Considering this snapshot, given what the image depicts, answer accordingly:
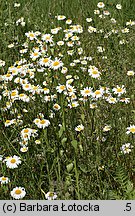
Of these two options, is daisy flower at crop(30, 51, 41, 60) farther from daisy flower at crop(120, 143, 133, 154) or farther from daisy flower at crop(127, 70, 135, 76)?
daisy flower at crop(120, 143, 133, 154)

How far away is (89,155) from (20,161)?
400 mm

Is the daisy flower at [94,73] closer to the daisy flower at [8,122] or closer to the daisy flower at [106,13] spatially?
the daisy flower at [8,122]

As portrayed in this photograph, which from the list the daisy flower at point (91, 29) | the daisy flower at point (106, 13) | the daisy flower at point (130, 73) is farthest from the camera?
the daisy flower at point (106, 13)

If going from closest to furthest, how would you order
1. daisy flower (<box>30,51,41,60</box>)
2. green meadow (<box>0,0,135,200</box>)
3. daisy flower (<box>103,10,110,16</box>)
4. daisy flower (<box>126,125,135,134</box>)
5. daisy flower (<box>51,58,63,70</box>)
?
1. green meadow (<box>0,0,135,200</box>)
2. daisy flower (<box>126,125,135,134</box>)
3. daisy flower (<box>51,58,63,70</box>)
4. daisy flower (<box>30,51,41,60</box>)
5. daisy flower (<box>103,10,110,16</box>)

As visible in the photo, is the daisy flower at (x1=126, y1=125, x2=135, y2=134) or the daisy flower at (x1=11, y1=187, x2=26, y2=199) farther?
the daisy flower at (x1=126, y1=125, x2=135, y2=134)

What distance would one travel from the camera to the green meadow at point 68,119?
2508mm

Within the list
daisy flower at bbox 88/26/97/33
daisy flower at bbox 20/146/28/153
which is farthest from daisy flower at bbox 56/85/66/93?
daisy flower at bbox 88/26/97/33

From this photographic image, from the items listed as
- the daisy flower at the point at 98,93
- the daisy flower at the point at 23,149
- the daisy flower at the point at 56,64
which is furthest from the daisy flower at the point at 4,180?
the daisy flower at the point at 56,64

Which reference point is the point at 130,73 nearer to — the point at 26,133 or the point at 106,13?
the point at 26,133

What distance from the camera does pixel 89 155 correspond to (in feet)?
8.41

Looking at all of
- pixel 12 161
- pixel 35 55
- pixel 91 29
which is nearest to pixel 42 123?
pixel 12 161

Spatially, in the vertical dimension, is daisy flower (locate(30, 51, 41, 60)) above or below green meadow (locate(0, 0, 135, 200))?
above

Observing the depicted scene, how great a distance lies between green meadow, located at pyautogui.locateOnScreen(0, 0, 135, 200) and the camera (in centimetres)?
251

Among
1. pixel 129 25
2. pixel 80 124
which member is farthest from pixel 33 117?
pixel 129 25
